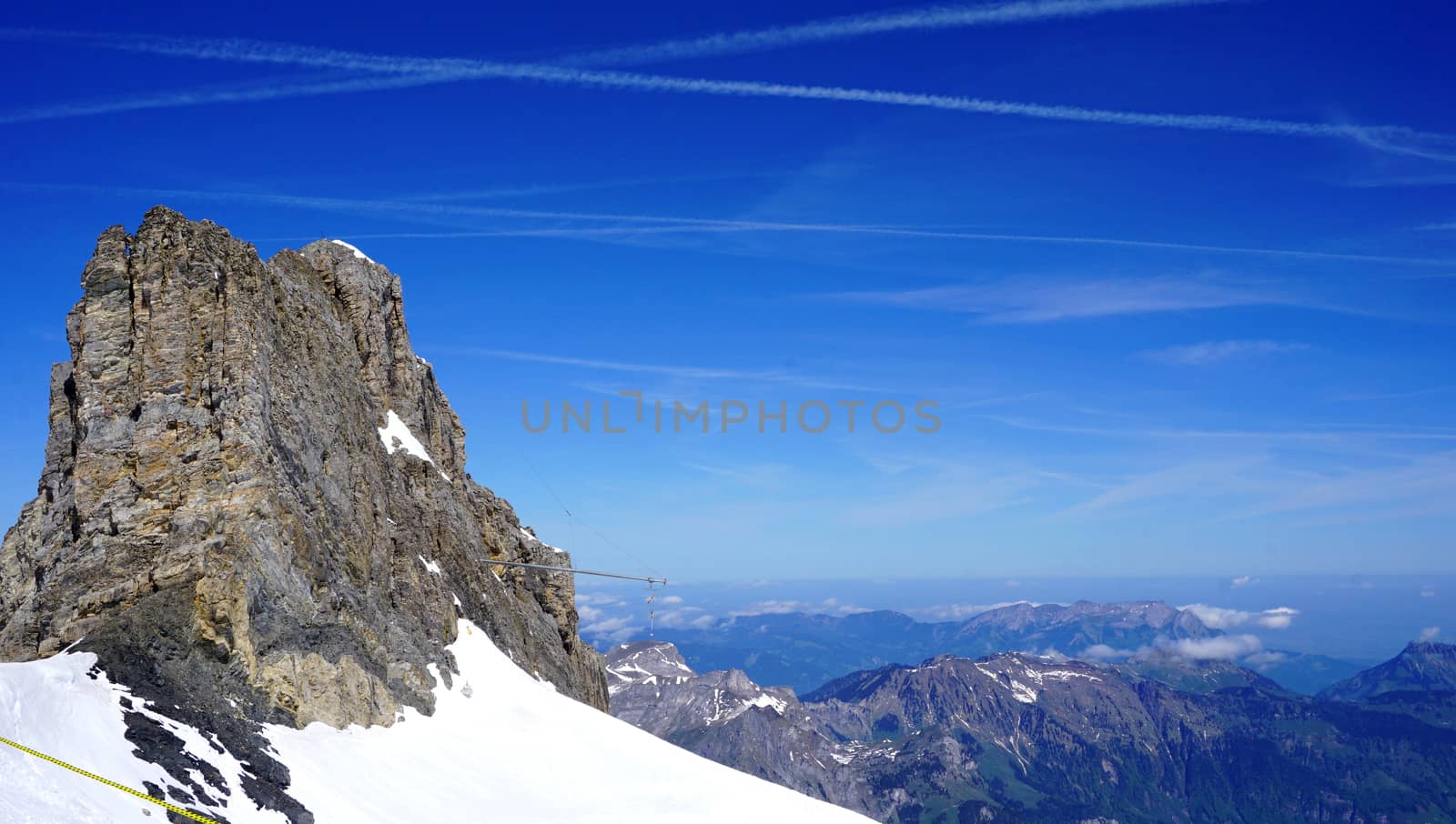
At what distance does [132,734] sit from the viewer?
1071 inches

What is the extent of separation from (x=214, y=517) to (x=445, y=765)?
13.6 m

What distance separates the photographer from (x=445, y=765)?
4225 cm

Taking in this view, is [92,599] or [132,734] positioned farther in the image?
[92,599]

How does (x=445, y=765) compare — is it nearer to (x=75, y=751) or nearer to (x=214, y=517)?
(x=214, y=517)

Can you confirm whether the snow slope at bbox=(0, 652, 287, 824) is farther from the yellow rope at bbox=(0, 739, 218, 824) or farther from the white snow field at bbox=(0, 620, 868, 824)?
the yellow rope at bbox=(0, 739, 218, 824)

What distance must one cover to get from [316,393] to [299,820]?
74.2ft

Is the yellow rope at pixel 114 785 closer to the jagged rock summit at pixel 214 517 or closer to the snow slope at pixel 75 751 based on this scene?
the snow slope at pixel 75 751

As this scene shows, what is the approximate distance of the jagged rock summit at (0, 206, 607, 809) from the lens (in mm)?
33406

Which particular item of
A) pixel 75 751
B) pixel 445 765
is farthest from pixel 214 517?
pixel 445 765

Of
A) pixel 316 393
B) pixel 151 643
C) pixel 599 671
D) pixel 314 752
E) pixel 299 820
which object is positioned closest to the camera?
pixel 299 820

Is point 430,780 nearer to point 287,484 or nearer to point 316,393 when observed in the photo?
point 287,484

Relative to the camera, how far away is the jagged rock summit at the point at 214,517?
33.4 metres

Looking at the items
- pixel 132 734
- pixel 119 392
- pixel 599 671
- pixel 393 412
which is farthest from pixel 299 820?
pixel 599 671

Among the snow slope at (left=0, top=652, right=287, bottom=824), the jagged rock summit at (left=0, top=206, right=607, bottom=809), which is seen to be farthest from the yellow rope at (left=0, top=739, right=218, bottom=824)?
the jagged rock summit at (left=0, top=206, right=607, bottom=809)
